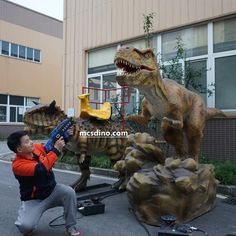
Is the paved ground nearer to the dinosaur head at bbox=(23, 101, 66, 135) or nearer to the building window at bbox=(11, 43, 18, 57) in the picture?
the dinosaur head at bbox=(23, 101, 66, 135)

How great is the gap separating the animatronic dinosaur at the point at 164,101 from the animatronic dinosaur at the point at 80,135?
698mm

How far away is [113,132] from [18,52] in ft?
57.5

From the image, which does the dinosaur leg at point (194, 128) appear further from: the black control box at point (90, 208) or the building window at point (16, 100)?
the building window at point (16, 100)

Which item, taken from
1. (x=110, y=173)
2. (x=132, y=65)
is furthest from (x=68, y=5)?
(x=132, y=65)

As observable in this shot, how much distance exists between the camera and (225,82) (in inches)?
302

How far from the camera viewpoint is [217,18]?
25.1 ft

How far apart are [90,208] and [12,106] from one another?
59.7 feet

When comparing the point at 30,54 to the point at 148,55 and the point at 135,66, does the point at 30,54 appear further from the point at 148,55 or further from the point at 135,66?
the point at 135,66

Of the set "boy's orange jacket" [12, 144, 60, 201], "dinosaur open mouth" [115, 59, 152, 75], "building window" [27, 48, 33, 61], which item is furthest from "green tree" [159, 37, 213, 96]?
"building window" [27, 48, 33, 61]

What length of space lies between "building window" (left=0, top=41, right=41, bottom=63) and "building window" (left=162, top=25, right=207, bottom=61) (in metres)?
14.4

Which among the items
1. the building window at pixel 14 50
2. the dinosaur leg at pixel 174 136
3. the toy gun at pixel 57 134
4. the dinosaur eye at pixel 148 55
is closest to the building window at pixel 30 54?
the building window at pixel 14 50

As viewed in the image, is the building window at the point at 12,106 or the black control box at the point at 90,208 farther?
the building window at the point at 12,106

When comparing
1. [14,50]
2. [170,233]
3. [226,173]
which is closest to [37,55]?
[14,50]

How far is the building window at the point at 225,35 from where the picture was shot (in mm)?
7508
